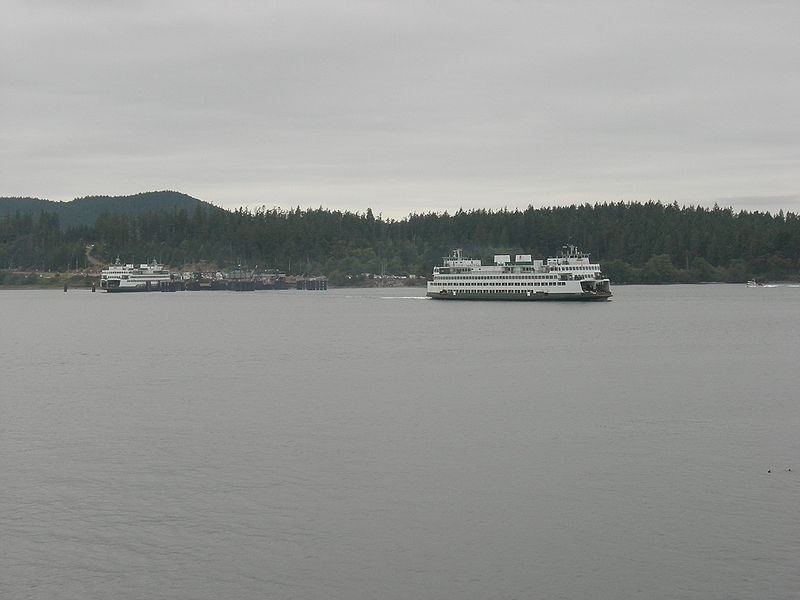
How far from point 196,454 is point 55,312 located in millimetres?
165468

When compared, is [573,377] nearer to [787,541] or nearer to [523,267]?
[787,541]

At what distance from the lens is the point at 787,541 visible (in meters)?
30.2

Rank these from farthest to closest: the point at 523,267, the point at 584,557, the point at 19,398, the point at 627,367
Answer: the point at 523,267, the point at 627,367, the point at 19,398, the point at 584,557

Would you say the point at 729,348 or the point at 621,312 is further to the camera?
the point at 621,312

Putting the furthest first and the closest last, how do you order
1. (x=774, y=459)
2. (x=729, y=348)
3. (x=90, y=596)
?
(x=729, y=348) → (x=774, y=459) → (x=90, y=596)

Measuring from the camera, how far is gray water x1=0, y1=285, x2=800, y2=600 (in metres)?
28.1

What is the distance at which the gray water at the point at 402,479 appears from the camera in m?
28.1

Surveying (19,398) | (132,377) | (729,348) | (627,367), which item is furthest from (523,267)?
(19,398)

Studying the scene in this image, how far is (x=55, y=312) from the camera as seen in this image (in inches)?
7712

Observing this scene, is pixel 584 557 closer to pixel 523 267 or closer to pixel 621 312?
pixel 621 312

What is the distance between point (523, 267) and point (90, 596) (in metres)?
170

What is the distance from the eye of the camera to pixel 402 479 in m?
39.0

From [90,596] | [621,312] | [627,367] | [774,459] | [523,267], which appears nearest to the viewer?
[90,596]

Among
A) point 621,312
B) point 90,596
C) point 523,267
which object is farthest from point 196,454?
point 523,267
